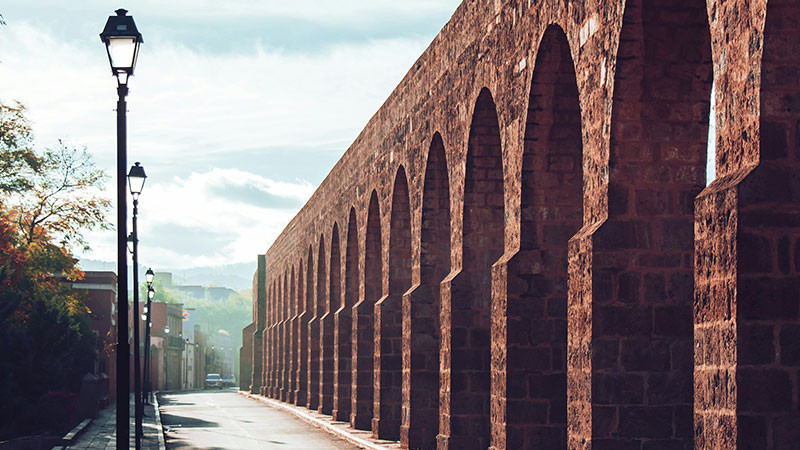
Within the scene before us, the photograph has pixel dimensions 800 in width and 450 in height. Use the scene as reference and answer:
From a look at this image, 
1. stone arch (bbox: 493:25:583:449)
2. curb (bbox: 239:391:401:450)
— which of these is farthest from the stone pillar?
stone arch (bbox: 493:25:583:449)

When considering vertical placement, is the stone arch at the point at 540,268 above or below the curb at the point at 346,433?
above

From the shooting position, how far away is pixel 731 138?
299 inches

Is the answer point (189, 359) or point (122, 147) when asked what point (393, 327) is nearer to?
point (122, 147)

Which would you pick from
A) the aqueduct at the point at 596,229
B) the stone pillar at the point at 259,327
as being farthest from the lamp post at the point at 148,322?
the stone pillar at the point at 259,327

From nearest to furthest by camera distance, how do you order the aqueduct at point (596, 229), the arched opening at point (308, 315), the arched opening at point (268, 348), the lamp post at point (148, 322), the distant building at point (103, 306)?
the aqueduct at point (596, 229), the lamp post at point (148, 322), the arched opening at point (308, 315), the distant building at point (103, 306), the arched opening at point (268, 348)

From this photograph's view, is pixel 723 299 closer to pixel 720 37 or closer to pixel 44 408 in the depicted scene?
pixel 720 37

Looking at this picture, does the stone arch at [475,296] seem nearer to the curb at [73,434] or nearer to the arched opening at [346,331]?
the curb at [73,434]

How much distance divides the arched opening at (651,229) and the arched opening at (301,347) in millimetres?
27037

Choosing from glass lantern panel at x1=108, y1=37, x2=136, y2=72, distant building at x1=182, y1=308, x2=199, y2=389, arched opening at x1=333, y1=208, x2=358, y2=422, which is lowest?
distant building at x1=182, y1=308, x2=199, y2=389

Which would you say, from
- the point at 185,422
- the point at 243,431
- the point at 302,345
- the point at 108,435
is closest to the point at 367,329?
the point at 243,431

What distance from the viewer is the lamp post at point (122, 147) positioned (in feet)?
36.7

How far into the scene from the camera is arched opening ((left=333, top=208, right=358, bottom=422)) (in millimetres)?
27250

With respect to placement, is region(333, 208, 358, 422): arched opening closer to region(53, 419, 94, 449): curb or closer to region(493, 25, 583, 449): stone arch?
region(53, 419, 94, 449): curb

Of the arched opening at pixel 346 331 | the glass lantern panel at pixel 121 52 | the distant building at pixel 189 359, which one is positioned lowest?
the distant building at pixel 189 359
